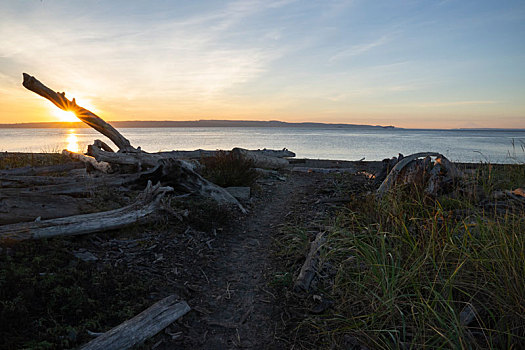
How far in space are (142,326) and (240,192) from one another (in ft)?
19.7

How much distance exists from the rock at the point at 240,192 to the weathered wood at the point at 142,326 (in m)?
5.16

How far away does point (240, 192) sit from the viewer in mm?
8906

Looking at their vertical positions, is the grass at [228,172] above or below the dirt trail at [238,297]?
above

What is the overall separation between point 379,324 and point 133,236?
4.06m

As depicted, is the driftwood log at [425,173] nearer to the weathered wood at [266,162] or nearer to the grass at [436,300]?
the grass at [436,300]

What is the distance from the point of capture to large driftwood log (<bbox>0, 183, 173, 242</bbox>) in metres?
4.23

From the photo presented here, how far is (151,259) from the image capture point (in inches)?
181

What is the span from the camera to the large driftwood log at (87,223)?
4.23 metres

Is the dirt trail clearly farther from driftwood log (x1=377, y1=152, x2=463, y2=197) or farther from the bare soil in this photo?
driftwood log (x1=377, y1=152, x2=463, y2=197)

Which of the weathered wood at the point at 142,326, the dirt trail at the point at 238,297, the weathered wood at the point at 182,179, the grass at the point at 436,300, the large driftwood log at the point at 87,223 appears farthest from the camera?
the weathered wood at the point at 182,179

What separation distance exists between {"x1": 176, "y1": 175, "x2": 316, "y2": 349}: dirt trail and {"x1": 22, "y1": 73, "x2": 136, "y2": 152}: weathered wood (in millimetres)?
5727

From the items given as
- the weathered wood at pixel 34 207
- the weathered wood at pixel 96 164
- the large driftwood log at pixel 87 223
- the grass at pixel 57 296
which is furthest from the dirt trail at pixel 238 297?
the weathered wood at pixel 96 164

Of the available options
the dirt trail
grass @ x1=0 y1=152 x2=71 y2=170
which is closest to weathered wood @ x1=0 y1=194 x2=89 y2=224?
the dirt trail

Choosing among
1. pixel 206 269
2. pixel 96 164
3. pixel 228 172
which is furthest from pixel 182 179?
pixel 96 164
